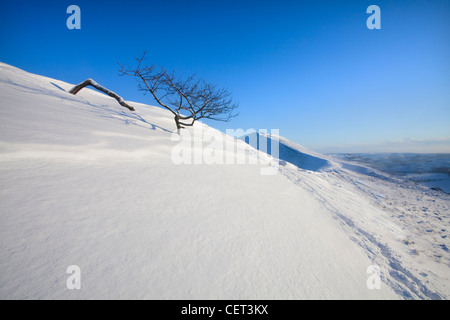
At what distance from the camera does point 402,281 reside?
1.95 meters

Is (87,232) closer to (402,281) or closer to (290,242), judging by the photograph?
(290,242)

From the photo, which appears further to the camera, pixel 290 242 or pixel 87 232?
pixel 290 242

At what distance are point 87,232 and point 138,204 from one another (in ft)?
1.87

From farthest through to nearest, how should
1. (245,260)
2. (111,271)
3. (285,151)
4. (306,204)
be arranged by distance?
1. (285,151)
2. (306,204)
3. (245,260)
4. (111,271)

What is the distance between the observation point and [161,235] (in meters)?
1.73

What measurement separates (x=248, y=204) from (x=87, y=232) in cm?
205

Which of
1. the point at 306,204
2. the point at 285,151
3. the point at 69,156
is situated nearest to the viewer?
the point at 69,156

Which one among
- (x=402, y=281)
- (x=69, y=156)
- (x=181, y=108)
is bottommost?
(x=402, y=281)

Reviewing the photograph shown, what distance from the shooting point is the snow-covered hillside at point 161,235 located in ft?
4.30

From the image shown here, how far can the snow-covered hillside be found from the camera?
131cm
